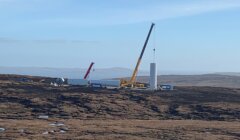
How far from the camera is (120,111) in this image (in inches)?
2237

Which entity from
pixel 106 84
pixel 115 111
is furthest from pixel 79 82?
pixel 115 111

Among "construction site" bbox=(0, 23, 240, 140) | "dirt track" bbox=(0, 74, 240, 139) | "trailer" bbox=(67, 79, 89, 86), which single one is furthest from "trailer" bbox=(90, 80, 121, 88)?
"dirt track" bbox=(0, 74, 240, 139)

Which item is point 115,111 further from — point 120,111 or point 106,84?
point 106,84

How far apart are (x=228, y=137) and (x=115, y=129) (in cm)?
889

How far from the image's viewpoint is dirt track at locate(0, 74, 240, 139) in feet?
142

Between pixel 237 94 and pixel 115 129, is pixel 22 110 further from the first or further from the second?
pixel 237 94

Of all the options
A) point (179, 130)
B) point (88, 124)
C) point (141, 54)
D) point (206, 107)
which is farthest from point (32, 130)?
point (141, 54)

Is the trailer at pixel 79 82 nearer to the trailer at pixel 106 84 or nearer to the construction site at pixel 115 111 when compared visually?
the construction site at pixel 115 111

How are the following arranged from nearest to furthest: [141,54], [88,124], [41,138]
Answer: [41,138] < [88,124] < [141,54]

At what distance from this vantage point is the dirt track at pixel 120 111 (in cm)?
4325

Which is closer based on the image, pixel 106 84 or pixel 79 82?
pixel 106 84

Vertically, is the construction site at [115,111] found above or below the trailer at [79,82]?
below

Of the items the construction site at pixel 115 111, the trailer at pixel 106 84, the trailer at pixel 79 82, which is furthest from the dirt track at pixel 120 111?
the trailer at pixel 79 82

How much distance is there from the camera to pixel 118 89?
229ft
